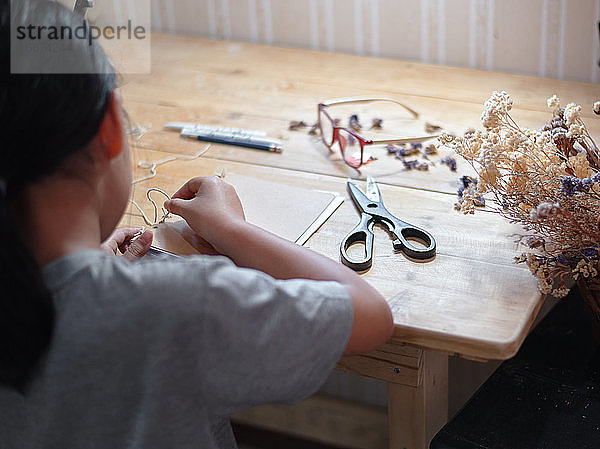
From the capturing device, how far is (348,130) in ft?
3.98

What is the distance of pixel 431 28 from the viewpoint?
1.61m

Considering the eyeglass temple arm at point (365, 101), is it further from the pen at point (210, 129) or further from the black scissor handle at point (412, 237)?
the black scissor handle at point (412, 237)

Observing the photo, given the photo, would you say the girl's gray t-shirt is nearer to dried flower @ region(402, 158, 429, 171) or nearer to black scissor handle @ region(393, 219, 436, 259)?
black scissor handle @ region(393, 219, 436, 259)

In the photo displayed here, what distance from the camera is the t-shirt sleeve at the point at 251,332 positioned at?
685 mm

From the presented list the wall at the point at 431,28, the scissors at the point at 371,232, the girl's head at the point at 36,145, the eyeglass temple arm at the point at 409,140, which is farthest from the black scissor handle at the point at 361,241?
the wall at the point at 431,28

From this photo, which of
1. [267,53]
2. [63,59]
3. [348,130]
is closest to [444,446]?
[348,130]

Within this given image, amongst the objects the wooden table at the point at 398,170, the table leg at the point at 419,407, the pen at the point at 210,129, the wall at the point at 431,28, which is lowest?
the table leg at the point at 419,407

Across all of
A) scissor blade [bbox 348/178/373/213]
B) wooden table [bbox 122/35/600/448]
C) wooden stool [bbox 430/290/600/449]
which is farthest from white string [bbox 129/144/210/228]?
wooden stool [bbox 430/290/600/449]

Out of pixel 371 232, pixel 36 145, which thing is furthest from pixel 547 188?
pixel 36 145

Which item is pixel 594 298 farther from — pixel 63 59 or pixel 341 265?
pixel 63 59

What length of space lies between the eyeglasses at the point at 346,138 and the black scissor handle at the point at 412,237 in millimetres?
219

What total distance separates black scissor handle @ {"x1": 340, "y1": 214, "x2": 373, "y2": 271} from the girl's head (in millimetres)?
327

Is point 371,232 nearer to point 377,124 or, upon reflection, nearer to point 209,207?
point 209,207

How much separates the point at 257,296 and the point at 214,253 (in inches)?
11.2
